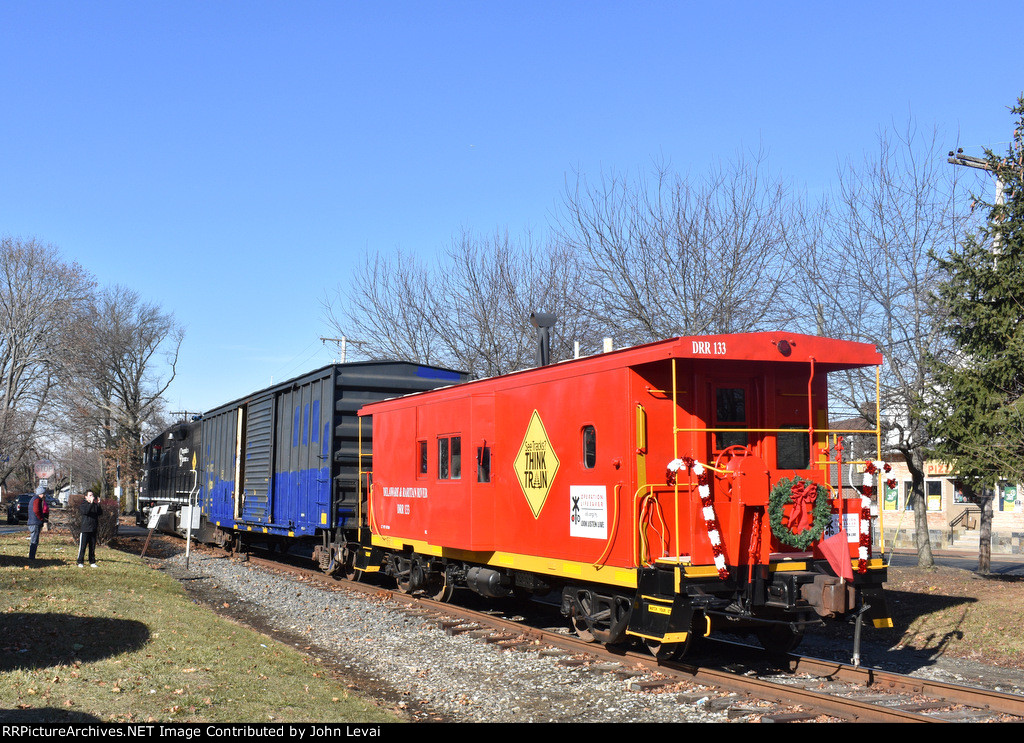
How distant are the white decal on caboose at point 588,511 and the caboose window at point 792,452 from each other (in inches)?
72.3

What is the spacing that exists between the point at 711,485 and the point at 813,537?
1.09m

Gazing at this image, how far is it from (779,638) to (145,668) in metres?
6.44

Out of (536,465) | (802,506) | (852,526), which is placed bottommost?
(852,526)

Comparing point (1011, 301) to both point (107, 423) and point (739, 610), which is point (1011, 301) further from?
point (107, 423)

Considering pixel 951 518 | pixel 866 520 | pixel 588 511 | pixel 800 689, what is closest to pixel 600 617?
pixel 588 511

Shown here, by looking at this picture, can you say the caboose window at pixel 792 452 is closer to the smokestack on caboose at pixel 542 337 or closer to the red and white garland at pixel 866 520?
the red and white garland at pixel 866 520

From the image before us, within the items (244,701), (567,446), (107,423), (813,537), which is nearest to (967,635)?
(813,537)

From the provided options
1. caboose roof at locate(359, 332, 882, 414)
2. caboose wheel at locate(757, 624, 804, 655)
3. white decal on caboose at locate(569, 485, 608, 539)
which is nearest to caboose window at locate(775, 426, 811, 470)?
caboose roof at locate(359, 332, 882, 414)

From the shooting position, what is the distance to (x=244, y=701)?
7.16m

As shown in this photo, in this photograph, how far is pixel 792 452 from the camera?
29.7ft

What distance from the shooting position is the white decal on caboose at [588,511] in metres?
9.01

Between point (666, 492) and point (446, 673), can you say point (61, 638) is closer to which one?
point (446, 673)

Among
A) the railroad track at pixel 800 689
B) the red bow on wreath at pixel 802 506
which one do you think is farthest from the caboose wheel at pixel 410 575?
the red bow on wreath at pixel 802 506

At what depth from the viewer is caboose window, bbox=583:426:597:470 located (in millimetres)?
9251
